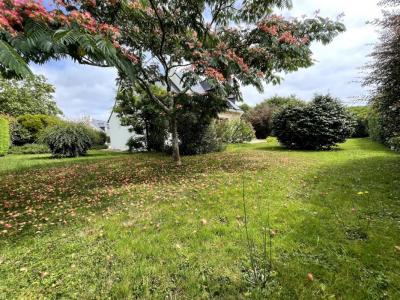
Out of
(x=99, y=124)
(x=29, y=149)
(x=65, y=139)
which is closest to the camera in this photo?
(x=65, y=139)

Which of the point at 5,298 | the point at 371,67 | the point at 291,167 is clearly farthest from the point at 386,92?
the point at 5,298

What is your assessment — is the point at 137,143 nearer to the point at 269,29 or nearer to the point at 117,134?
the point at 117,134

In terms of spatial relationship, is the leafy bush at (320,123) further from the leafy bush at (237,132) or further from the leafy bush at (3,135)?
the leafy bush at (3,135)

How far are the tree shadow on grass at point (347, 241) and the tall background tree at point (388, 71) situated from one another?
8.12 ft

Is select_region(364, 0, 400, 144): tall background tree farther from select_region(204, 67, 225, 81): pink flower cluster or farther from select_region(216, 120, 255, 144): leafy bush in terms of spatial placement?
select_region(216, 120, 255, 144): leafy bush

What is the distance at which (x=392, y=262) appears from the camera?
2.25 meters

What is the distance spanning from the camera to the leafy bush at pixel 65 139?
12062 millimetres

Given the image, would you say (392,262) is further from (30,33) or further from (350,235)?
(30,33)

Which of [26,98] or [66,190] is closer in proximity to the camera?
[66,190]

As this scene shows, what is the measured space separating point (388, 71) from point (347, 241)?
5479mm

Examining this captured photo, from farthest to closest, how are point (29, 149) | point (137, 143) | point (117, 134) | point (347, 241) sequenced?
point (117, 134) → point (29, 149) → point (137, 143) → point (347, 241)

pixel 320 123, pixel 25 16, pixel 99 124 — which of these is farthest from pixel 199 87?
pixel 99 124

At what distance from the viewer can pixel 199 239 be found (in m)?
2.81

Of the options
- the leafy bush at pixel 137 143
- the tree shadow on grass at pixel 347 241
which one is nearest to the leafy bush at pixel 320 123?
the tree shadow on grass at pixel 347 241
